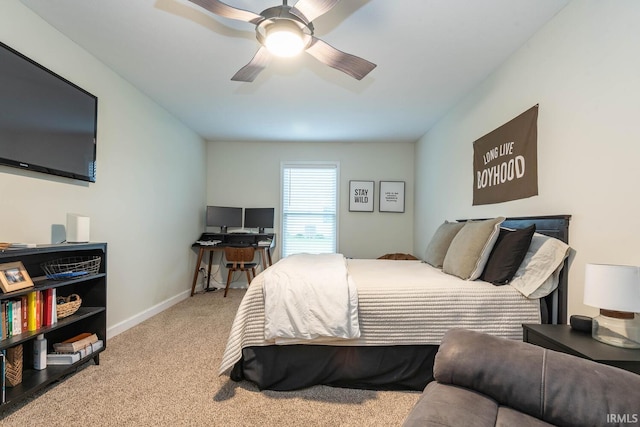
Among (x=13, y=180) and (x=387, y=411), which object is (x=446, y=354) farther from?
(x=13, y=180)

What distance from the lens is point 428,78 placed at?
→ 2979 mm

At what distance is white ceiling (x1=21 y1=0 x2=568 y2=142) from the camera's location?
2053mm

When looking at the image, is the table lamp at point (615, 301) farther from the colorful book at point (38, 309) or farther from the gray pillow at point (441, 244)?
the colorful book at point (38, 309)

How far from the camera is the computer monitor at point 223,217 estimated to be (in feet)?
Answer: 16.4

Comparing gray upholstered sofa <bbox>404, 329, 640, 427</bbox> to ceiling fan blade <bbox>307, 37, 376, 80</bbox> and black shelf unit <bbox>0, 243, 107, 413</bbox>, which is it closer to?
ceiling fan blade <bbox>307, 37, 376, 80</bbox>

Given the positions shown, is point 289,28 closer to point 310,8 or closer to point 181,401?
point 310,8

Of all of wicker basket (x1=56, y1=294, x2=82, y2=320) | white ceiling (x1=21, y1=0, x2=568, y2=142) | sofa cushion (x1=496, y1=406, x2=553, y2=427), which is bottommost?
wicker basket (x1=56, y1=294, x2=82, y2=320)

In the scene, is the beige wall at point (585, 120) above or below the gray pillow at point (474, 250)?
above

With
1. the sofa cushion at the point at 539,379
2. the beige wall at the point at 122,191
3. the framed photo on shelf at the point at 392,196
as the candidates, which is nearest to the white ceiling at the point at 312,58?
the beige wall at the point at 122,191

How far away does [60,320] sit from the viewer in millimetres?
2121

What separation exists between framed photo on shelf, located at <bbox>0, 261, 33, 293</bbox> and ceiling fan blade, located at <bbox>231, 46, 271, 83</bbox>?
5.74 feet

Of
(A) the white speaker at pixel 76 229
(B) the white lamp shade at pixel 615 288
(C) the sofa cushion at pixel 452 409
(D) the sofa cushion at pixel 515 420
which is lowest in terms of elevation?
(D) the sofa cushion at pixel 515 420

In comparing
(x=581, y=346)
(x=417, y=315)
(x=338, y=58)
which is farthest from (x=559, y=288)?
(x=338, y=58)

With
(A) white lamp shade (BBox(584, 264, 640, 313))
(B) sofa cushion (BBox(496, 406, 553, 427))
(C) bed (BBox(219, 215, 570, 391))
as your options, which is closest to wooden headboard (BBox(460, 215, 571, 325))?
(C) bed (BBox(219, 215, 570, 391))
